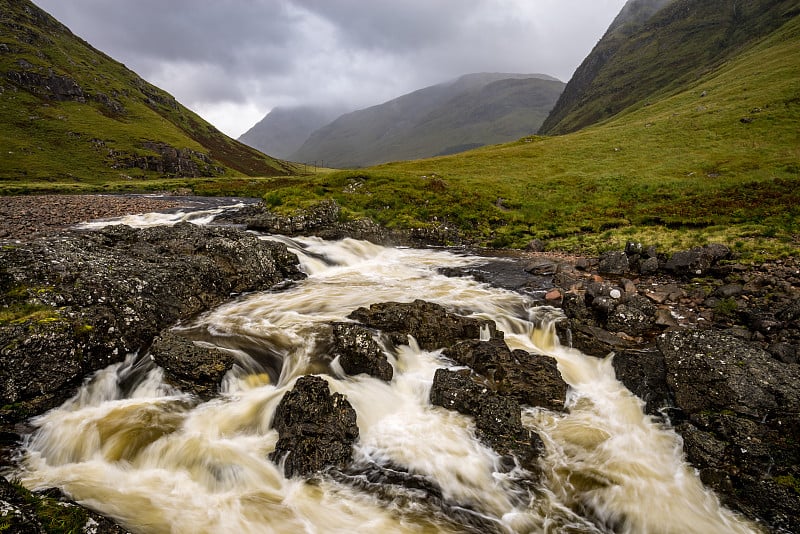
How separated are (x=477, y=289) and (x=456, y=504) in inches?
475

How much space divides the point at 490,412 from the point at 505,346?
112 inches

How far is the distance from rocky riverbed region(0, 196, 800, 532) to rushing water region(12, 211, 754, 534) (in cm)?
51

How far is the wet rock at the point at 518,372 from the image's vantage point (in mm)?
10422

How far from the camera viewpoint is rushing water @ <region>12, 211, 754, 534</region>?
7.23 meters

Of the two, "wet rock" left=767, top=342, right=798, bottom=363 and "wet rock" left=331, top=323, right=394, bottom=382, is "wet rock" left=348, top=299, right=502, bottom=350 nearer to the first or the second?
"wet rock" left=331, top=323, right=394, bottom=382

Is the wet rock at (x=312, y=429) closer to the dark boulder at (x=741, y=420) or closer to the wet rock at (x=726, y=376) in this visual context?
the dark boulder at (x=741, y=420)

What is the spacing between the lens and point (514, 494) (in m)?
7.92

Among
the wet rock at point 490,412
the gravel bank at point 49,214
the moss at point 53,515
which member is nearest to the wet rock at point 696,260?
the wet rock at point 490,412

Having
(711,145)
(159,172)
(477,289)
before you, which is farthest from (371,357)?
(159,172)

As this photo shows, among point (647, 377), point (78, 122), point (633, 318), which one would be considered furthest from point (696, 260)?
point (78, 122)

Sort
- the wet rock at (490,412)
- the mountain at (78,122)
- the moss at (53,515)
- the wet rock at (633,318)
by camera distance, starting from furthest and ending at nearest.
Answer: the mountain at (78,122) < the wet rock at (633,318) < the wet rock at (490,412) < the moss at (53,515)

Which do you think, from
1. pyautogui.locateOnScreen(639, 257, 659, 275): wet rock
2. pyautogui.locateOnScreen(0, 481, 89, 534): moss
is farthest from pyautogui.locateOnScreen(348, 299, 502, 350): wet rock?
pyautogui.locateOnScreen(639, 257, 659, 275): wet rock

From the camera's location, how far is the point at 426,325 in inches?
520

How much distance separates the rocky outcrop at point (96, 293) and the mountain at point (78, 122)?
344ft
